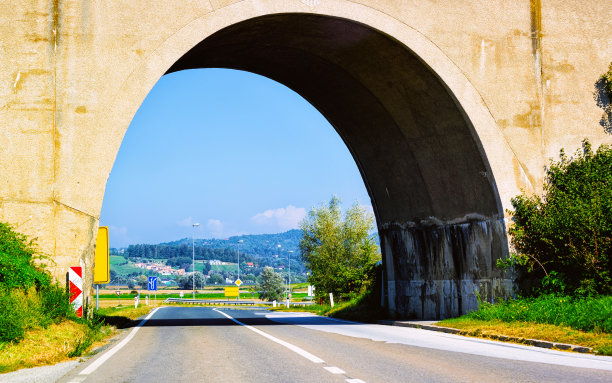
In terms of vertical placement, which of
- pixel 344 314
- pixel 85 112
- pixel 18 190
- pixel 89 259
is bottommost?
pixel 344 314

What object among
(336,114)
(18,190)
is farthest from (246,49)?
(18,190)

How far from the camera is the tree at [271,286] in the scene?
10156 cm

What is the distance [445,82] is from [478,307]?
5.99 meters

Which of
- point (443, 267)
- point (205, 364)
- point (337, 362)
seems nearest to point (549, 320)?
point (443, 267)

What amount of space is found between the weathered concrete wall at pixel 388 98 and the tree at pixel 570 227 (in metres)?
0.51

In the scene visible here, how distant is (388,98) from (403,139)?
1.33m

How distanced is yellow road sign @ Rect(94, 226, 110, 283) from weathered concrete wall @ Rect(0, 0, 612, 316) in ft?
8.14

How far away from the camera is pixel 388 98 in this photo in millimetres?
19000

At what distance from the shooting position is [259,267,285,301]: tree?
102 metres

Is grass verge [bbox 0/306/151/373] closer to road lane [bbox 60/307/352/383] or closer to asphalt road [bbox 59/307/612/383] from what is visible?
asphalt road [bbox 59/307/612/383]

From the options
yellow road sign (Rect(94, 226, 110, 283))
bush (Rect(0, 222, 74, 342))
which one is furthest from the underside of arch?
bush (Rect(0, 222, 74, 342))

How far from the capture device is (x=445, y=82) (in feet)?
57.1

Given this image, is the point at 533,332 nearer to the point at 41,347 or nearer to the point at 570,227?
the point at 570,227

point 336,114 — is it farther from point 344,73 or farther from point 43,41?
point 43,41
